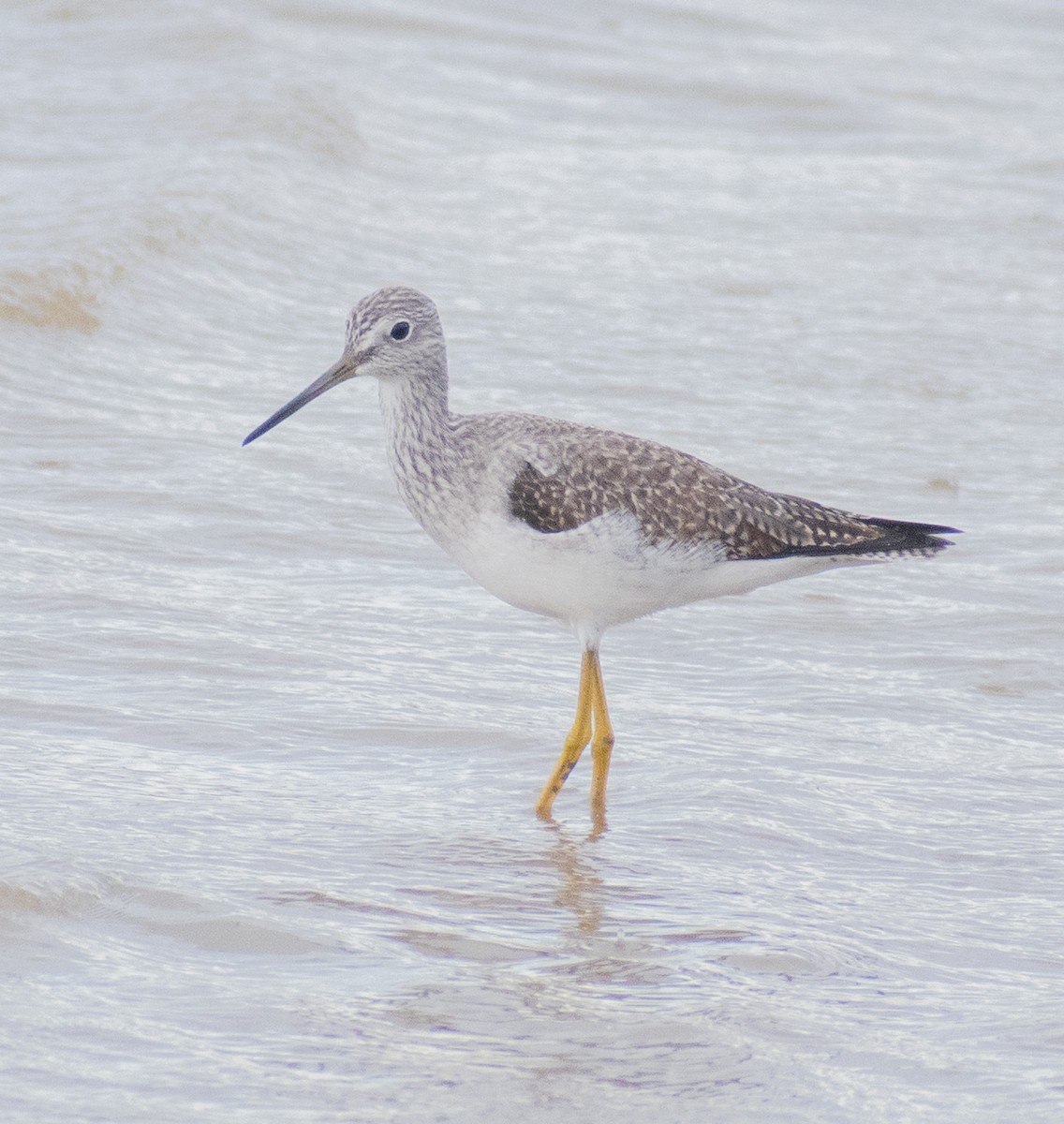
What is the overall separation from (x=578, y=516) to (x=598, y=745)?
92cm

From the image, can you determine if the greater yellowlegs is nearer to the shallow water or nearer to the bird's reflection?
the bird's reflection

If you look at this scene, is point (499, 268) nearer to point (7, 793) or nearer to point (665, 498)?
point (665, 498)

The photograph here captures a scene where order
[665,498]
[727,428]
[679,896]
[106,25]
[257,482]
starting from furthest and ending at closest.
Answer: [106,25] → [727,428] → [257,482] → [665,498] → [679,896]

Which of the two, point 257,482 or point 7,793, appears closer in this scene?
point 7,793

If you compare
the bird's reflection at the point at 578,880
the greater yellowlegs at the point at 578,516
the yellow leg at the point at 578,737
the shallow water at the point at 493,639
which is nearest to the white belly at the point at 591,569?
the greater yellowlegs at the point at 578,516

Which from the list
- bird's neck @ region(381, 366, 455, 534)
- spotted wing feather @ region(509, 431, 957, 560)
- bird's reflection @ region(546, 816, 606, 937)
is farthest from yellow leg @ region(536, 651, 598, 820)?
bird's neck @ region(381, 366, 455, 534)

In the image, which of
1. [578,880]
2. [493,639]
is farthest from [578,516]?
[493,639]

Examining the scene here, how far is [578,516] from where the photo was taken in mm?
7039

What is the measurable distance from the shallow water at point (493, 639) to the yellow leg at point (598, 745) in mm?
92

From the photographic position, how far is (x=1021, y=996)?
5.70m

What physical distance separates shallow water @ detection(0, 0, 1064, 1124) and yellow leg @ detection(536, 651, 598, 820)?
0.34ft

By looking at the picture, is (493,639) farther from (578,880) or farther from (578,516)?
(578,880)

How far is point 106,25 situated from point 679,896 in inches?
535

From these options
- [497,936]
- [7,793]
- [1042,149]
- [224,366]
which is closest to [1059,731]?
[497,936]
